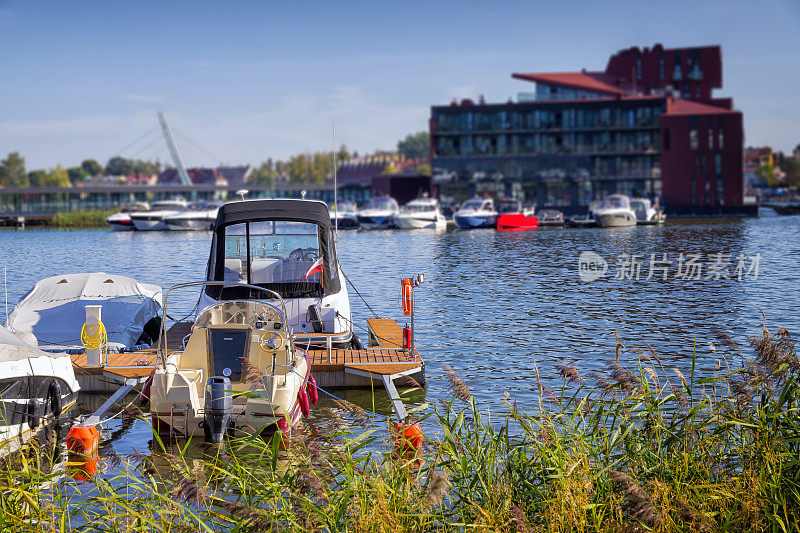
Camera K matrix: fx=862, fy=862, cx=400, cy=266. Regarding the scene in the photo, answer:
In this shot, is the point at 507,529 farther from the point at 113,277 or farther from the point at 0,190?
the point at 0,190

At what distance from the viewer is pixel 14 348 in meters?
12.2

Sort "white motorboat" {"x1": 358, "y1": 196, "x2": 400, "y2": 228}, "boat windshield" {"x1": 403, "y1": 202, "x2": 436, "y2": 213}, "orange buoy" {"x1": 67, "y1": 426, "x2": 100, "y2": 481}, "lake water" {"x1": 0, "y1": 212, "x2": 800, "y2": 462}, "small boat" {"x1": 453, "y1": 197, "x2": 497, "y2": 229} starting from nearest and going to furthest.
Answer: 1. "orange buoy" {"x1": 67, "y1": 426, "x2": 100, "y2": 481}
2. "lake water" {"x1": 0, "y1": 212, "x2": 800, "y2": 462}
3. "boat windshield" {"x1": 403, "y1": 202, "x2": 436, "y2": 213}
4. "small boat" {"x1": 453, "y1": 197, "x2": 497, "y2": 229}
5. "white motorboat" {"x1": 358, "y1": 196, "x2": 400, "y2": 228}

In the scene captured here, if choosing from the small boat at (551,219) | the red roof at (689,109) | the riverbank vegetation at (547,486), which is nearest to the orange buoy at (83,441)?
the riverbank vegetation at (547,486)

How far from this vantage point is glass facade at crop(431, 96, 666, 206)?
98.7 metres

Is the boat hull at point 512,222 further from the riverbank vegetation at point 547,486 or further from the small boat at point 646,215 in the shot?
the riverbank vegetation at point 547,486

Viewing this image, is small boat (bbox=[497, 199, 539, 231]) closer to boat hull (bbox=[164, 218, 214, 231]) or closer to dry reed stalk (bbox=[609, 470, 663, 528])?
boat hull (bbox=[164, 218, 214, 231])

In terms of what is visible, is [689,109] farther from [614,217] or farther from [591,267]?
[591,267]

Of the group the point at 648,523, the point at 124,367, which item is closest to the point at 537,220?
the point at 124,367

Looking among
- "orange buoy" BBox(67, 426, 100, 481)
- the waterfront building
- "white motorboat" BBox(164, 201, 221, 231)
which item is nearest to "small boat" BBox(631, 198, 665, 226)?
the waterfront building

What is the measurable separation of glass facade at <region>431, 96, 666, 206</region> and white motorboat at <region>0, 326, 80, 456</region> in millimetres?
90328

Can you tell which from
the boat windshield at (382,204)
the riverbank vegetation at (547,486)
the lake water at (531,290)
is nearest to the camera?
the riverbank vegetation at (547,486)

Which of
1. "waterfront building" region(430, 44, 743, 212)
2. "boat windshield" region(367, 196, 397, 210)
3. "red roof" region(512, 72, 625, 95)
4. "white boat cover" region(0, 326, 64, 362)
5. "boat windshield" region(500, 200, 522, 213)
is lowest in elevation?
"white boat cover" region(0, 326, 64, 362)

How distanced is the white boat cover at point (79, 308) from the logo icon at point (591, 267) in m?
19.5

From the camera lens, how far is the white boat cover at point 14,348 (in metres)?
12.0
